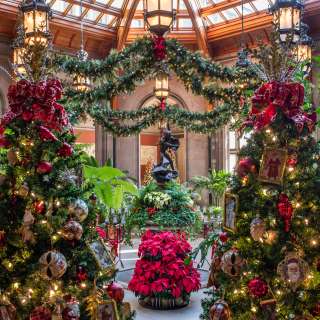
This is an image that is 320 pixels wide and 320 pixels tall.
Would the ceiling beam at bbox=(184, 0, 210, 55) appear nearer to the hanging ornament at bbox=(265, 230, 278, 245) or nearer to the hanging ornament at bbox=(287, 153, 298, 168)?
the hanging ornament at bbox=(287, 153, 298, 168)

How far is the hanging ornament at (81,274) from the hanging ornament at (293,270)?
1.37m

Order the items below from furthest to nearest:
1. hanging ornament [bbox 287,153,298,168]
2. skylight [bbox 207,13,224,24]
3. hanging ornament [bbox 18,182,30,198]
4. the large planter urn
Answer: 1. skylight [bbox 207,13,224,24]
2. the large planter urn
3. hanging ornament [bbox 287,153,298,168]
4. hanging ornament [bbox 18,182,30,198]

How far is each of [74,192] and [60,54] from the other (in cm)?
321

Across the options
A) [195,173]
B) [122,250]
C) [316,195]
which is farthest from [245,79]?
[195,173]

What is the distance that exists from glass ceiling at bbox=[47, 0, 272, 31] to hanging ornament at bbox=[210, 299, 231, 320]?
8.75 meters

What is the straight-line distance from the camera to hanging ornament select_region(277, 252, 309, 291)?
3402mm

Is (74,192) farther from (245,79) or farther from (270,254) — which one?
(245,79)

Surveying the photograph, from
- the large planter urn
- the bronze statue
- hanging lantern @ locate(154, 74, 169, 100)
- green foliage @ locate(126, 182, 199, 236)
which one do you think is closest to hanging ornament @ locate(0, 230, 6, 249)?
the large planter urn

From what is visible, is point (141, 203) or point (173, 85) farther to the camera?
point (173, 85)

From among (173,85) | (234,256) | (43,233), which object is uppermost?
(173,85)

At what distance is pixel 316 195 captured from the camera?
3.58 meters

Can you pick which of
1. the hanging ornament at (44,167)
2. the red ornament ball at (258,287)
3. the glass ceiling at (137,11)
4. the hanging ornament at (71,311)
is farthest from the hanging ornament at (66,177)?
the glass ceiling at (137,11)

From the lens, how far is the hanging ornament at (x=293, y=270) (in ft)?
11.2

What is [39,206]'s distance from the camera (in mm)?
3389
